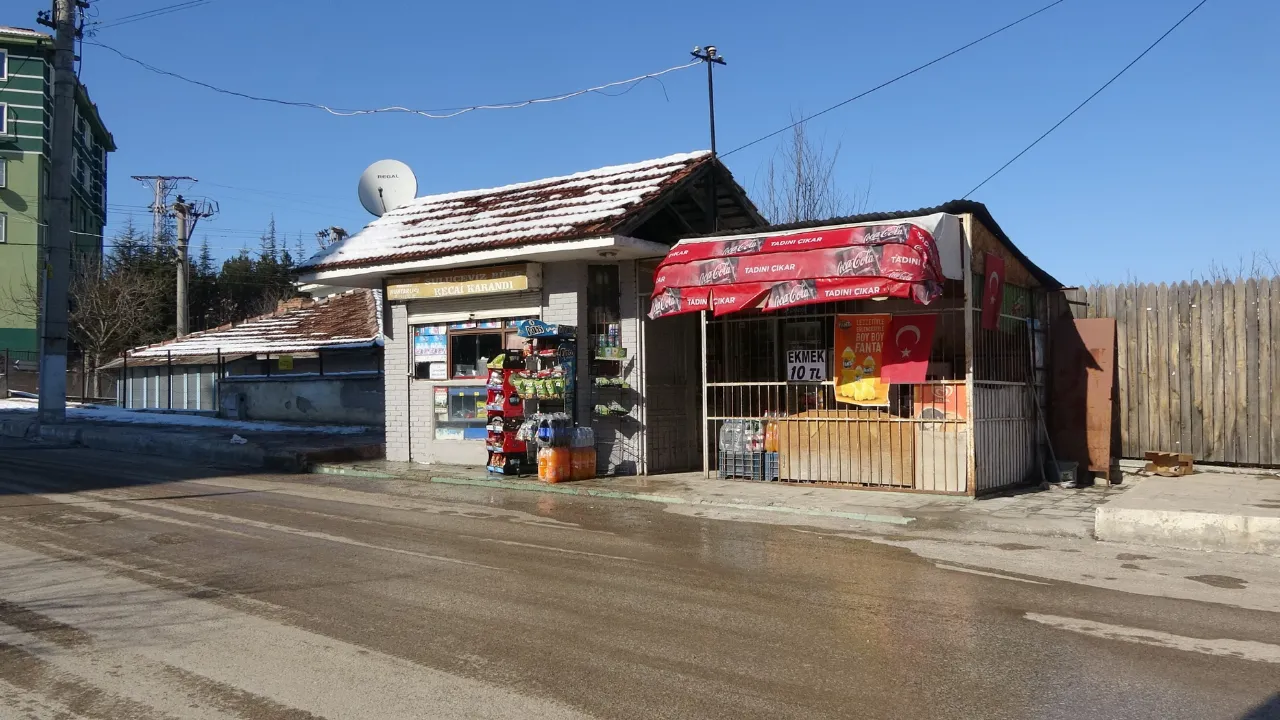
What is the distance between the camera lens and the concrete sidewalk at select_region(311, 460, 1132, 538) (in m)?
10.4

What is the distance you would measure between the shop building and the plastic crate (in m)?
1.51

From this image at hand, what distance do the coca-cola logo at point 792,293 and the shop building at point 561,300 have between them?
1639 millimetres

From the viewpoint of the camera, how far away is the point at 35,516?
11.2 metres

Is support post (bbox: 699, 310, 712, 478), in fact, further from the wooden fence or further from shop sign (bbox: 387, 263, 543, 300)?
the wooden fence

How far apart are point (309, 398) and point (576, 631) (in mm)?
22978

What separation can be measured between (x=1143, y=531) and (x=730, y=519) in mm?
4302

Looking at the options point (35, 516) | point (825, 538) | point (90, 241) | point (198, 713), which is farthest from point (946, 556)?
point (90, 241)

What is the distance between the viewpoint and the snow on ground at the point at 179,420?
2479cm

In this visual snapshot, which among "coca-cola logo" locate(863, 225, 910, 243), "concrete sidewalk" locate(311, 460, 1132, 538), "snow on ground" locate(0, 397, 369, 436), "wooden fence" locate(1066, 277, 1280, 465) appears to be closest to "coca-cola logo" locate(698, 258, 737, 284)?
"coca-cola logo" locate(863, 225, 910, 243)

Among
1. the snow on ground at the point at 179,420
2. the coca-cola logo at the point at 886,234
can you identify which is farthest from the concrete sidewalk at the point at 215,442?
the coca-cola logo at the point at 886,234

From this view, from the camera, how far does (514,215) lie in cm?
1698

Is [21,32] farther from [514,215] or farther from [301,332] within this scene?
[514,215]

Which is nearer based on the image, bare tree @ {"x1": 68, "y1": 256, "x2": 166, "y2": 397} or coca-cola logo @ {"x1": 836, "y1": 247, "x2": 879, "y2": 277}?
coca-cola logo @ {"x1": 836, "y1": 247, "x2": 879, "y2": 277}

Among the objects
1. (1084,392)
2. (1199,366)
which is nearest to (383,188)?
(1084,392)
